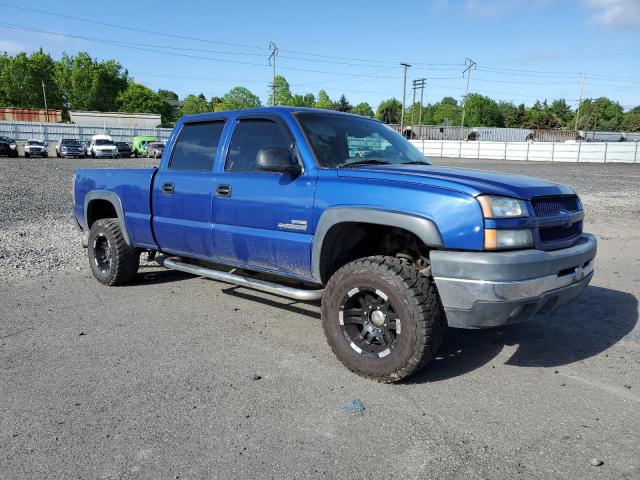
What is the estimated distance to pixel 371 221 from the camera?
3461mm

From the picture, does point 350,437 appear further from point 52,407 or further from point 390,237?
point 52,407

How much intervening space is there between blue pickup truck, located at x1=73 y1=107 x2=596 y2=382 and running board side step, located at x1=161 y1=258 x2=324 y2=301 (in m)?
0.02

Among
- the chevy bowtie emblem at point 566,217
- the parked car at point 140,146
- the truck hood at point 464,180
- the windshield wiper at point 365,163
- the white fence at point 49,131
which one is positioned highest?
the white fence at point 49,131

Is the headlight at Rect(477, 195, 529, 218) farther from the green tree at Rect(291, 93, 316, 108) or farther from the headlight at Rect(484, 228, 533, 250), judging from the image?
the green tree at Rect(291, 93, 316, 108)

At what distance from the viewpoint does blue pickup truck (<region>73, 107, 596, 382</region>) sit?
3.18 meters

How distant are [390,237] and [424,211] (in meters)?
0.74

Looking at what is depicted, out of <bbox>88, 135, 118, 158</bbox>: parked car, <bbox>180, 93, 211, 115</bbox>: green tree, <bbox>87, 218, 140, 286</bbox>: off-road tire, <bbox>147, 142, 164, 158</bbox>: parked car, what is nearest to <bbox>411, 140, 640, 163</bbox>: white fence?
<bbox>147, 142, 164, 158</bbox>: parked car

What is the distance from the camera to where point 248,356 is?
13.1 ft

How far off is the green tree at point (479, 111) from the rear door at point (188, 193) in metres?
130

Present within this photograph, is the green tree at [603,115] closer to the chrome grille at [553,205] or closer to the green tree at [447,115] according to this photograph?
the green tree at [447,115]

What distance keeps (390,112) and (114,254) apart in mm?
125562

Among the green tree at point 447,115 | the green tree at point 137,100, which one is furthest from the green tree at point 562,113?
the green tree at point 137,100

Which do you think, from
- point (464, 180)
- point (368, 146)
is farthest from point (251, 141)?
point (464, 180)

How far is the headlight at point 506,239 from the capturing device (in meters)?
3.12
